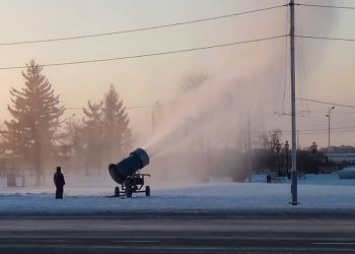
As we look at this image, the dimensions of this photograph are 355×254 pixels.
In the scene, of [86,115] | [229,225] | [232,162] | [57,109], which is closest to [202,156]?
[232,162]

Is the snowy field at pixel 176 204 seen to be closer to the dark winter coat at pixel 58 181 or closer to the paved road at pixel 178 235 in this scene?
the dark winter coat at pixel 58 181

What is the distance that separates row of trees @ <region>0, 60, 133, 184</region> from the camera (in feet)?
226

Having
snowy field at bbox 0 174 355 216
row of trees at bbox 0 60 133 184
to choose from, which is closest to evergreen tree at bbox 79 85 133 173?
row of trees at bbox 0 60 133 184

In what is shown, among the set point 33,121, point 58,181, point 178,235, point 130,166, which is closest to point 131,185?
point 130,166

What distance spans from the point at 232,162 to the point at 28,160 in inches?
768

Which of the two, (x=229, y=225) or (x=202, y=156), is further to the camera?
(x=202, y=156)

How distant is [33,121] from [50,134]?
9.38ft

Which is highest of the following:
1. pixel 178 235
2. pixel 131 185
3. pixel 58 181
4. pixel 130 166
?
pixel 130 166

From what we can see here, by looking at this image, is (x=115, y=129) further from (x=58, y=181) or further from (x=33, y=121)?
(x=58, y=181)

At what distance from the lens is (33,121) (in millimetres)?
68375

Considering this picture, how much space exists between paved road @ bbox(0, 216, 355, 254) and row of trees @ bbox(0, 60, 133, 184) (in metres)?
44.1

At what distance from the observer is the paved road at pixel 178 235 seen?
1491 centimetres

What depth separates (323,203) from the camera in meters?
31.1

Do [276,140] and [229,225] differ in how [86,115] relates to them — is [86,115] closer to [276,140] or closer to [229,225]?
[276,140]
